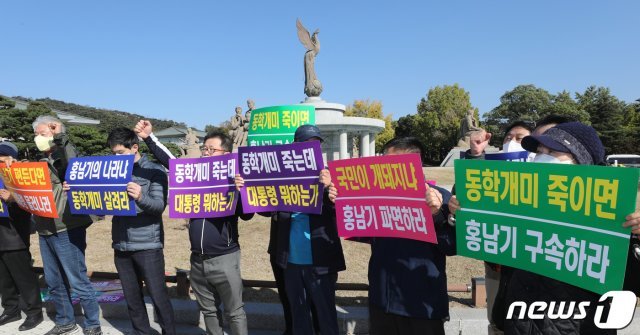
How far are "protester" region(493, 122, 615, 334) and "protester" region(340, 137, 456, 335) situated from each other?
523 millimetres

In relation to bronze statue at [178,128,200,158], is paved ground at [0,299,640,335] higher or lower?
lower

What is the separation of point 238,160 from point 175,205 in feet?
2.51

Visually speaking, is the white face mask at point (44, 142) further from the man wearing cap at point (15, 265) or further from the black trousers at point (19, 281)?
the black trousers at point (19, 281)

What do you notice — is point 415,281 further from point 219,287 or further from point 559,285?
point 219,287

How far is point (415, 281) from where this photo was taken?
2469 mm

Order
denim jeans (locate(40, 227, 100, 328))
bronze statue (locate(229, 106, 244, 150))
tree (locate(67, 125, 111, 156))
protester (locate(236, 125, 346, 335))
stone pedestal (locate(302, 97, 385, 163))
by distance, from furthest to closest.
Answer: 1. tree (locate(67, 125, 111, 156))
2. bronze statue (locate(229, 106, 244, 150))
3. stone pedestal (locate(302, 97, 385, 163))
4. denim jeans (locate(40, 227, 100, 328))
5. protester (locate(236, 125, 346, 335))

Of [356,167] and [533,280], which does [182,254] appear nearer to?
[356,167]

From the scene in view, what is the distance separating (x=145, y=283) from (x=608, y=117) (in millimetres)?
52423

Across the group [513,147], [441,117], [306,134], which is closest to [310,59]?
[306,134]

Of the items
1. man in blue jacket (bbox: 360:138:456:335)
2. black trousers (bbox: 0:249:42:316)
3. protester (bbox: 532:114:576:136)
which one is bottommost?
black trousers (bbox: 0:249:42:316)

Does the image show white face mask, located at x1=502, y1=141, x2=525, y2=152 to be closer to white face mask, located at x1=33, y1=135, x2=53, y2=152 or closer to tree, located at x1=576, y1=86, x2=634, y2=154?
white face mask, located at x1=33, y1=135, x2=53, y2=152

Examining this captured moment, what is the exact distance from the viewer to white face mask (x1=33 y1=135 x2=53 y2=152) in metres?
3.99

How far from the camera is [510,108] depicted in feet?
163

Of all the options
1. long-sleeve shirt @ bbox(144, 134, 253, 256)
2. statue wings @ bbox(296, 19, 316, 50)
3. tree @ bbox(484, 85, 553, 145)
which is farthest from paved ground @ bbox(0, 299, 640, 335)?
tree @ bbox(484, 85, 553, 145)
